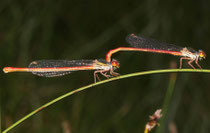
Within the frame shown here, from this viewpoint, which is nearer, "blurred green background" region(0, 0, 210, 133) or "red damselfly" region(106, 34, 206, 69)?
"red damselfly" region(106, 34, 206, 69)

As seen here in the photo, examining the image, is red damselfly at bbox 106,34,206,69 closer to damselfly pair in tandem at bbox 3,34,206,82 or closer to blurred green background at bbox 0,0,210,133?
damselfly pair in tandem at bbox 3,34,206,82

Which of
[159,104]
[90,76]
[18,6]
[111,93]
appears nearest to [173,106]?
[159,104]

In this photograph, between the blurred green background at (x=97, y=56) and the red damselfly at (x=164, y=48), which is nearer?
the red damselfly at (x=164, y=48)

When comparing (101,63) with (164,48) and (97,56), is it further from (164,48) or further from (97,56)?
(97,56)

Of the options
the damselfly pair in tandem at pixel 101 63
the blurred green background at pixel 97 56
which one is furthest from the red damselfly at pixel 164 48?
the blurred green background at pixel 97 56

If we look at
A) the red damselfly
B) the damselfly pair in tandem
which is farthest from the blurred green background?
the red damselfly

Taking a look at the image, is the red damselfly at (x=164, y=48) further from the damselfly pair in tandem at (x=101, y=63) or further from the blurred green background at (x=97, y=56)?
the blurred green background at (x=97, y=56)

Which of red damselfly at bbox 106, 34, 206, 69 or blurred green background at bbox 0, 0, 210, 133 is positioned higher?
blurred green background at bbox 0, 0, 210, 133

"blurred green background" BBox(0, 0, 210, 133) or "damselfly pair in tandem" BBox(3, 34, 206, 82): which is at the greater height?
"blurred green background" BBox(0, 0, 210, 133)

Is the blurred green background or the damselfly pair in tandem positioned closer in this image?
the damselfly pair in tandem
